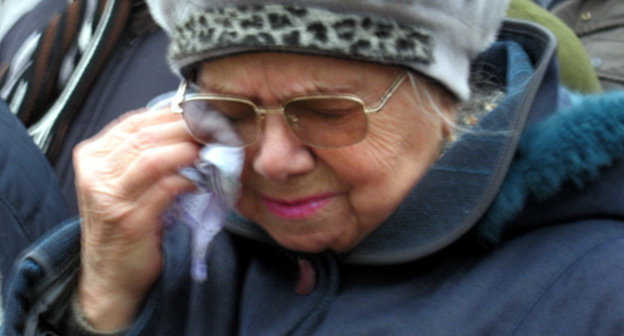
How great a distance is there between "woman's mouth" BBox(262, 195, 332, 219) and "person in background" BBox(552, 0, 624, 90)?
2279mm

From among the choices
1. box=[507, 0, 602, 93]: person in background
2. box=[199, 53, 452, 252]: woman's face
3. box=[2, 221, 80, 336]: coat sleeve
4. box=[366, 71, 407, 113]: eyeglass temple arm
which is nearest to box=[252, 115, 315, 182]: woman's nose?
box=[199, 53, 452, 252]: woman's face

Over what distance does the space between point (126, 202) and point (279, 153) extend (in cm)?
38

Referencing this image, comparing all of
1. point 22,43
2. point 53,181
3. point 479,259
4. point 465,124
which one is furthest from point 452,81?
point 22,43

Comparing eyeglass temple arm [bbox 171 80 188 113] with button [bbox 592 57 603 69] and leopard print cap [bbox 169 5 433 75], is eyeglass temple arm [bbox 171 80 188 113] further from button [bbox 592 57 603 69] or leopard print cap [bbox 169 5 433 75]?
button [bbox 592 57 603 69]

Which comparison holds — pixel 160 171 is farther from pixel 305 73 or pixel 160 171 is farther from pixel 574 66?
pixel 574 66

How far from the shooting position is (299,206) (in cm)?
169

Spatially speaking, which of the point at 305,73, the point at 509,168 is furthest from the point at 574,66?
the point at 305,73

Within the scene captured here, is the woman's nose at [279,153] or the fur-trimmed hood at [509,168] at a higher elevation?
the woman's nose at [279,153]

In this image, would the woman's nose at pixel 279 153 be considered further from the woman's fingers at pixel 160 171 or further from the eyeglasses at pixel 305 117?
the woman's fingers at pixel 160 171

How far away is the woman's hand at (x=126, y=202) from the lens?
173cm

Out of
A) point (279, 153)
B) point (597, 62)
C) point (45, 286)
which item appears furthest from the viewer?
point (597, 62)

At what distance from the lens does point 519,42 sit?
6.29 ft

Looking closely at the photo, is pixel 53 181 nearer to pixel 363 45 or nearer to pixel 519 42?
pixel 363 45

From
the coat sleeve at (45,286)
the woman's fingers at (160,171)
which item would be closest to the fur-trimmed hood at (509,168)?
the woman's fingers at (160,171)
